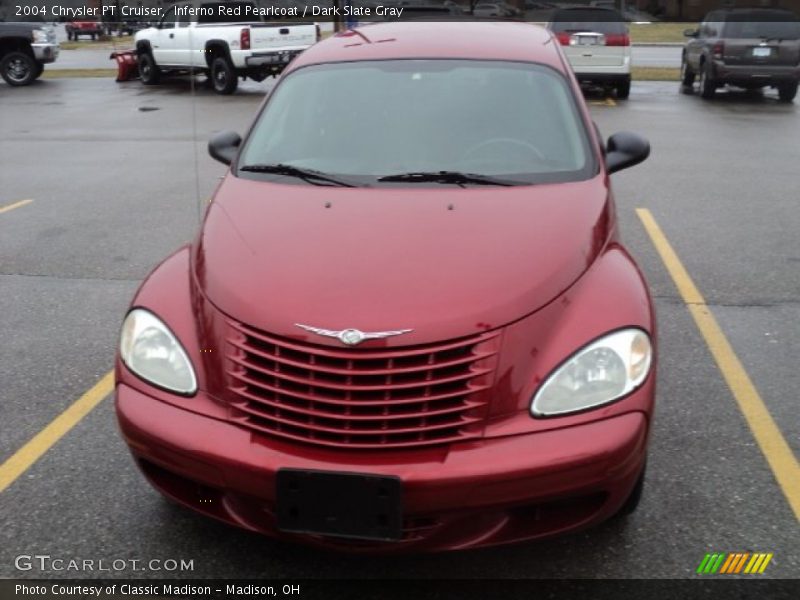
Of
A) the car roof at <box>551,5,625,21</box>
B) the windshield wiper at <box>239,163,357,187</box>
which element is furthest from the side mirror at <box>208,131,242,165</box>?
the car roof at <box>551,5,625,21</box>

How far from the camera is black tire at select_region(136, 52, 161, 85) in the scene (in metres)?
21.0

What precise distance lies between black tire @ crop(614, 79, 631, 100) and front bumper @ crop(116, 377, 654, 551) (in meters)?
15.0

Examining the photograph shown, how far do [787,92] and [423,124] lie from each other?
14.9m

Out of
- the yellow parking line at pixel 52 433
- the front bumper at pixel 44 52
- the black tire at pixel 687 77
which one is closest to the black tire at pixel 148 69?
the front bumper at pixel 44 52

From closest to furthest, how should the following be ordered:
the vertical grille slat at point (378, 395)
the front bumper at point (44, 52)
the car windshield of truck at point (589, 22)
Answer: the vertical grille slat at point (378, 395)
the car windshield of truck at point (589, 22)
the front bumper at point (44, 52)

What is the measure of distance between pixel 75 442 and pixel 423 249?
1.91 metres

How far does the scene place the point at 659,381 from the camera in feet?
15.4

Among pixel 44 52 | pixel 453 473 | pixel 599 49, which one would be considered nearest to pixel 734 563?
pixel 453 473

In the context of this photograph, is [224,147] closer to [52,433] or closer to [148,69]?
[52,433]

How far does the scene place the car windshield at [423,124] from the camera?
400 centimetres

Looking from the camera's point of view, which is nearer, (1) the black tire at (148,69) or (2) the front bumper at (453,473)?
(2) the front bumper at (453,473)

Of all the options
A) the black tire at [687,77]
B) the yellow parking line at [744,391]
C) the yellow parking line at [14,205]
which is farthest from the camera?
the black tire at [687,77]

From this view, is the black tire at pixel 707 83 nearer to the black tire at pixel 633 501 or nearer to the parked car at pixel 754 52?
the parked car at pixel 754 52

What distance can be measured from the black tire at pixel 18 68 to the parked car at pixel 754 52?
48.8 ft
